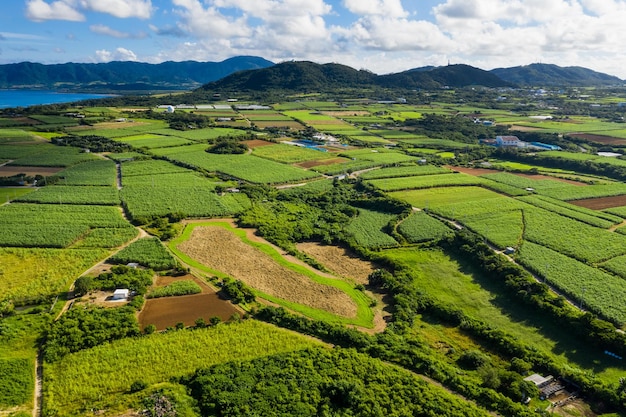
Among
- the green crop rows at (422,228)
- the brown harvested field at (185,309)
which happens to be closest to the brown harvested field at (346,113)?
the green crop rows at (422,228)

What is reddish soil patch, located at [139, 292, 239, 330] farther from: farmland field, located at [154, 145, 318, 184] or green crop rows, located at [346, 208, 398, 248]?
farmland field, located at [154, 145, 318, 184]

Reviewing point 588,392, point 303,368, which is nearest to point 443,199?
point 588,392

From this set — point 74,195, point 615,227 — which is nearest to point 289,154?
point 74,195

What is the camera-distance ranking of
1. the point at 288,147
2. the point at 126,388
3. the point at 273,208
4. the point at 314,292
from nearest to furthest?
the point at 126,388
the point at 314,292
the point at 273,208
the point at 288,147

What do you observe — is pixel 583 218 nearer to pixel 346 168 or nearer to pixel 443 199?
pixel 443 199

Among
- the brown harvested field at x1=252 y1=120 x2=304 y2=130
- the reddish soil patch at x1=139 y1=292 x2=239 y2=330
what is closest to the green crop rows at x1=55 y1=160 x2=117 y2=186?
the reddish soil patch at x1=139 y1=292 x2=239 y2=330

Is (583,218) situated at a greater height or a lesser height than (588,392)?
greater
